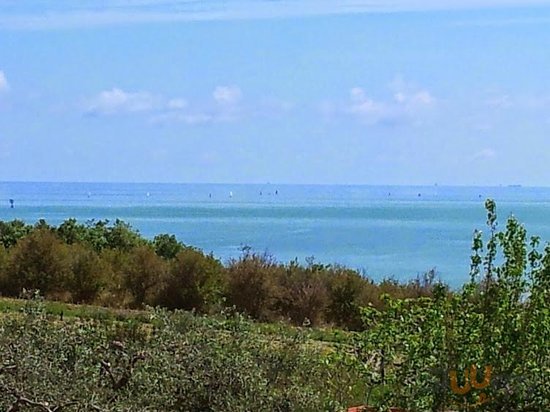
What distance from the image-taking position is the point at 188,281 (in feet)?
53.2

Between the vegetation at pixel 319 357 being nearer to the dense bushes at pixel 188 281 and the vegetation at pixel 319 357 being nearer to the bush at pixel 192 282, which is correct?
the dense bushes at pixel 188 281

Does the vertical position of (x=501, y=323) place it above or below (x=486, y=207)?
below

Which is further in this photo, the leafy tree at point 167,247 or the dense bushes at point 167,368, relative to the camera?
the leafy tree at point 167,247

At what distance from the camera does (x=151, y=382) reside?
15.5 feet

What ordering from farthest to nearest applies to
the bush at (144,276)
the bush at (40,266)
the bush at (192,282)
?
the bush at (40,266) < the bush at (144,276) < the bush at (192,282)

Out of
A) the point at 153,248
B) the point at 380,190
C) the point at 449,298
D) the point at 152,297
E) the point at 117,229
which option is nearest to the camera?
the point at 449,298

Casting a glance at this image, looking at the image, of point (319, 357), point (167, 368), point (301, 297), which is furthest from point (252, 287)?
point (167, 368)

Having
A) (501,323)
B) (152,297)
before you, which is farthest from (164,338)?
(152,297)

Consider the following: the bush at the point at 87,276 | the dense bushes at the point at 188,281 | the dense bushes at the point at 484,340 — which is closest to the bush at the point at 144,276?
the dense bushes at the point at 188,281

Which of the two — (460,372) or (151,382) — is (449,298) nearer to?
(460,372)

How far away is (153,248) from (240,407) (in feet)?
44.0

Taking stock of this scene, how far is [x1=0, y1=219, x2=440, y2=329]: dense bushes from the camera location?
1588 centimetres

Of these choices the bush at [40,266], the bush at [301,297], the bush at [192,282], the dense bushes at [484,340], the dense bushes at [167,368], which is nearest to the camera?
the dense bushes at [167,368]

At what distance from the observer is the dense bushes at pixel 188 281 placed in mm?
15883
